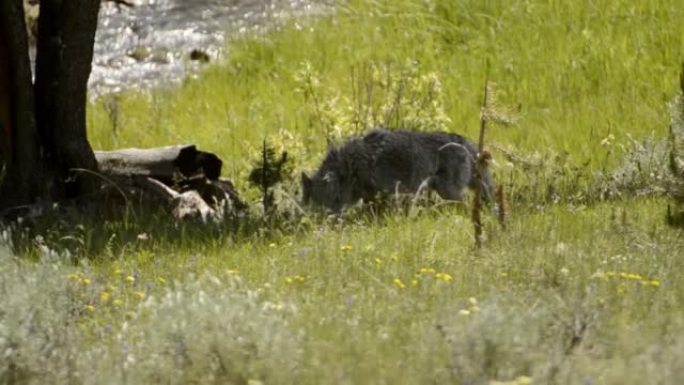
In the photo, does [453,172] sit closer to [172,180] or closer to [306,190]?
[306,190]

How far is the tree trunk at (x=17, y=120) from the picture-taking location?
10.7 m

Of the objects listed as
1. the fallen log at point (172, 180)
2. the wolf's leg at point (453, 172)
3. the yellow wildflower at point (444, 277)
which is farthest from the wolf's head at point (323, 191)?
the yellow wildflower at point (444, 277)

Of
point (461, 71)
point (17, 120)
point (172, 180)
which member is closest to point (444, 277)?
point (17, 120)

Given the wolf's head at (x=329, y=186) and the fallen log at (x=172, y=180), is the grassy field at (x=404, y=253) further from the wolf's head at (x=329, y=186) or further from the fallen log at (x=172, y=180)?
the fallen log at (x=172, y=180)

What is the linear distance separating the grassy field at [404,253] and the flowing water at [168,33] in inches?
35.8

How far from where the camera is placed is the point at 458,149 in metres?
10.5

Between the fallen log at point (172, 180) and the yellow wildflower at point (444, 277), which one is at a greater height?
the yellow wildflower at point (444, 277)

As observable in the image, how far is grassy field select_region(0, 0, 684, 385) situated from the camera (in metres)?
5.39

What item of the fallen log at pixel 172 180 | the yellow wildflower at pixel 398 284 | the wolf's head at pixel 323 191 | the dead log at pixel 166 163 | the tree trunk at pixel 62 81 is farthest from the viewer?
the dead log at pixel 166 163

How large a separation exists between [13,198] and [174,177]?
1275 mm

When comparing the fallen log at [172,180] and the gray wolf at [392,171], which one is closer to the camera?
the gray wolf at [392,171]

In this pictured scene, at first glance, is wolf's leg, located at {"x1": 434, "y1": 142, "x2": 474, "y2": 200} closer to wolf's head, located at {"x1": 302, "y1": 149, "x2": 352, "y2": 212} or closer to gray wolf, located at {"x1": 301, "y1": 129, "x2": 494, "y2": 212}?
gray wolf, located at {"x1": 301, "y1": 129, "x2": 494, "y2": 212}

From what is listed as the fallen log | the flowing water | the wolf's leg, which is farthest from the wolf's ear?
the flowing water

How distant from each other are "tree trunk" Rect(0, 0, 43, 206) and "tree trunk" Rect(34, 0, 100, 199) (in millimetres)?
194
